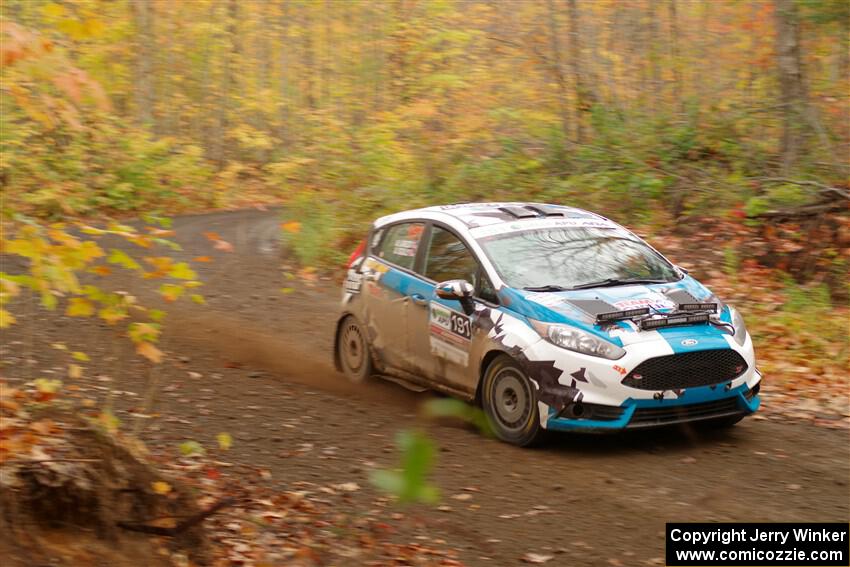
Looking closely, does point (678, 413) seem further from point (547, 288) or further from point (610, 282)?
point (547, 288)

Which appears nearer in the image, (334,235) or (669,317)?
(669,317)

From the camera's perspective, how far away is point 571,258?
824 cm

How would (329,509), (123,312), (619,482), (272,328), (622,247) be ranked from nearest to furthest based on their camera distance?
(123,312) → (329,509) → (619,482) → (622,247) → (272,328)

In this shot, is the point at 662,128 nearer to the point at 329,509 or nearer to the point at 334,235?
the point at 334,235

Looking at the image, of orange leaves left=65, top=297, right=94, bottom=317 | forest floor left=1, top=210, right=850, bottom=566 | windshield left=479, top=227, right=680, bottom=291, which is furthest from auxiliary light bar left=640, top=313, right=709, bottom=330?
orange leaves left=65, top=297, right=94, bottom=317

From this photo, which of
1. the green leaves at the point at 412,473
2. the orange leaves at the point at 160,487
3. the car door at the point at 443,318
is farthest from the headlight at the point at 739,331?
the green leaves at the point at 412,473

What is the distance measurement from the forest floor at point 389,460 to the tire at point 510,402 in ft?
0.43

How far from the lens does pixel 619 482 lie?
6.67m

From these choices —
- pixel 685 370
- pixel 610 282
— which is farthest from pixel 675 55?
pixel 685 370

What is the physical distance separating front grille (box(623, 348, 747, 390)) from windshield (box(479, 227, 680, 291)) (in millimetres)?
A: 1053

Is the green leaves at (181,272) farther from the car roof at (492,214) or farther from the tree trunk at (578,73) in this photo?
the tree trunk at (578,73)

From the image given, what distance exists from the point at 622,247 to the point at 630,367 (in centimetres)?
180

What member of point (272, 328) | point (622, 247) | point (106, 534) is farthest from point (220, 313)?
point (106, 534)

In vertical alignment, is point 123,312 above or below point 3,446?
above
